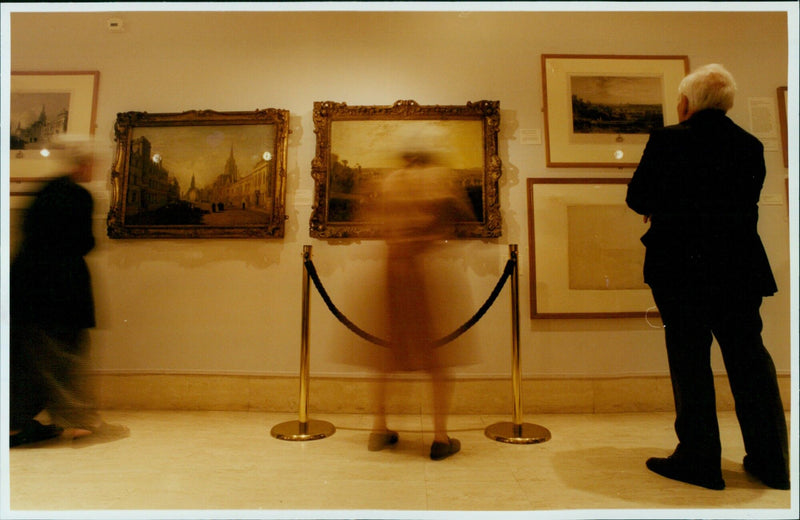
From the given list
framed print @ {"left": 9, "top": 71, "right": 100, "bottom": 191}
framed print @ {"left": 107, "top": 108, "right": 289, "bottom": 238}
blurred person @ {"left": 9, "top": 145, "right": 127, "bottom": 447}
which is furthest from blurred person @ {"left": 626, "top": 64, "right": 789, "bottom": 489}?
framed print @ {"left": 9, "top": 71, "right": 100, "bottom": 191}

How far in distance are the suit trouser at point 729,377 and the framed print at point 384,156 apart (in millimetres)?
1455

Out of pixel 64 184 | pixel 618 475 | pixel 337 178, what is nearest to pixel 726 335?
pixel 618 475

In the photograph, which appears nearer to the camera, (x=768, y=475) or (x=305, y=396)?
(x=768, y=475)

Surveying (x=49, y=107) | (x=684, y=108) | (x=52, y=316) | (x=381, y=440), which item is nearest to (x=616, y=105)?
(x=684, y=108)

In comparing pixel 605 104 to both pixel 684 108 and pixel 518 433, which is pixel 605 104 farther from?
pixel 518 433

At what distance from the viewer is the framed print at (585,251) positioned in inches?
126

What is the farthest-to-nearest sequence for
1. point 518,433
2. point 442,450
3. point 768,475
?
point 518,433
point 442,450
point 768,475

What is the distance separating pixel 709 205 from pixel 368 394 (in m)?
2.27

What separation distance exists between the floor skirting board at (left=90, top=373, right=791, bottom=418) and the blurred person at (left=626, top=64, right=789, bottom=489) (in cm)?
116

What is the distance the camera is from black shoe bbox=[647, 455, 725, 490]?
72.7 inches

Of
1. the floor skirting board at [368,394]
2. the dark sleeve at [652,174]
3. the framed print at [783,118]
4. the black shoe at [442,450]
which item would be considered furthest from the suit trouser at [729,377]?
the framed print at [783,118]

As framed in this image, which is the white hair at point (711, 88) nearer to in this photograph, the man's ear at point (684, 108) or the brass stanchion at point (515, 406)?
the man's ear at point (684, 108)

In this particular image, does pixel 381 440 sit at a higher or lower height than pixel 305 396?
lower

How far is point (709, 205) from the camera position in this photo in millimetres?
1888
